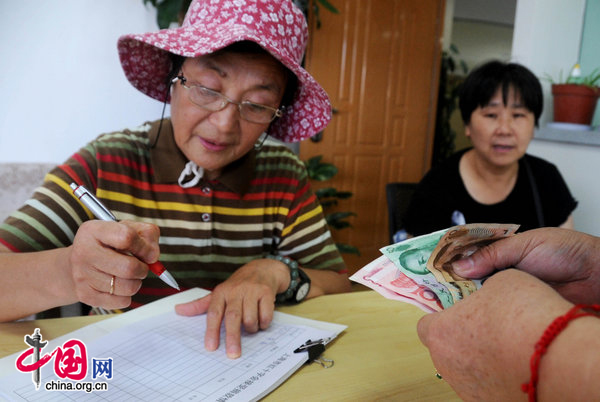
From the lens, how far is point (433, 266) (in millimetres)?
629

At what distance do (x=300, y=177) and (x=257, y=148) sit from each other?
147 millimetres

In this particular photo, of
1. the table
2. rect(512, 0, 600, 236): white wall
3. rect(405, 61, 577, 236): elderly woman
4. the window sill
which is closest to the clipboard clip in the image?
the table

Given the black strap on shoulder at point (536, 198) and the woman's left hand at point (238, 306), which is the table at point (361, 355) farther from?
the black strap on shoulder at point (536, 198)

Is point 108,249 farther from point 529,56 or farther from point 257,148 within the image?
point 529,56

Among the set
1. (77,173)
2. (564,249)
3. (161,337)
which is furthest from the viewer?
(77,173)

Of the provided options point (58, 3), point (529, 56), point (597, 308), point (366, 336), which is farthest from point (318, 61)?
point (597, 308)

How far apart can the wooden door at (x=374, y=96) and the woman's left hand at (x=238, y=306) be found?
2496 mm

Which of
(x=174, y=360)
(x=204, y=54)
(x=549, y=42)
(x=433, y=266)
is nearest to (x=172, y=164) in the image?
(x=204, y=54)

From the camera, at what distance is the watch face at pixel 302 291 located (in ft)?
3.32

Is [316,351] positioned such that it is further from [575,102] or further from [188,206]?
[575,102]

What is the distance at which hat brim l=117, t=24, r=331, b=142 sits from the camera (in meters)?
0.96

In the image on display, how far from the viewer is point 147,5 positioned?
8.64 feet

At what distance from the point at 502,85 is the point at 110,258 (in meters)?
1.68

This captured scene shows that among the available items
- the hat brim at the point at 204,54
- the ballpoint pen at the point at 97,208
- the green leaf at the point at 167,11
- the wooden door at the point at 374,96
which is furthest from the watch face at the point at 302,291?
the wooden door at the point at 374,96
